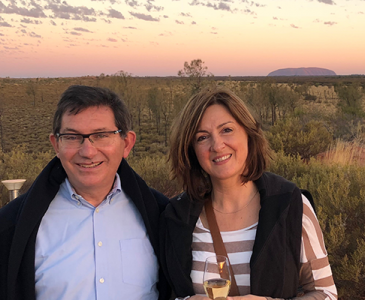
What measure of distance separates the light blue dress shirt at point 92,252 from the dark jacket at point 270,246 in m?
0.26

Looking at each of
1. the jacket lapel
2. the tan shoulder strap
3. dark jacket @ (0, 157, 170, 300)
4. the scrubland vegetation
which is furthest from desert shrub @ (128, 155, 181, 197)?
the tan shoulder strap

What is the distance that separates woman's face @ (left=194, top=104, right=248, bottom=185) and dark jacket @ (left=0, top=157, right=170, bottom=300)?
23.4 inches

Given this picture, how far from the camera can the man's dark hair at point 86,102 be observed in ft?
8.50

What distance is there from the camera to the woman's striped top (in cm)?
215

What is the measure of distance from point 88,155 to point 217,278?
120 cm

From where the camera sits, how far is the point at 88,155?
2516 mm

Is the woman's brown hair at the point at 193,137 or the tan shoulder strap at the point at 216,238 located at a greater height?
the woman's brown hair at the point at 193,137

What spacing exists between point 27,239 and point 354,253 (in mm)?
3506

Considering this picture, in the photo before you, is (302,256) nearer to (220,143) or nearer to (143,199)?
(220,143)

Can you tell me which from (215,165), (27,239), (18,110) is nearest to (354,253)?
(215,165)

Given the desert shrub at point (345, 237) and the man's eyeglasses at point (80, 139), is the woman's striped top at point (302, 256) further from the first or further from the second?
the desert shrub at point (345, 237)

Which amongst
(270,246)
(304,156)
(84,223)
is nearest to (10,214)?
(84,223)

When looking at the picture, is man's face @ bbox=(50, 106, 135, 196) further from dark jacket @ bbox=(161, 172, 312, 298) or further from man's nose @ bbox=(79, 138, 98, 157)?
dark jacket @ bbox=(161, 172, 312, 298)

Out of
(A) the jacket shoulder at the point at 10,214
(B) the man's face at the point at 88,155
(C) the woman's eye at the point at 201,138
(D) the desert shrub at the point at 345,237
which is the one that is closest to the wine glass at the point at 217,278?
(C) the woman's eye at the point at 201,138
